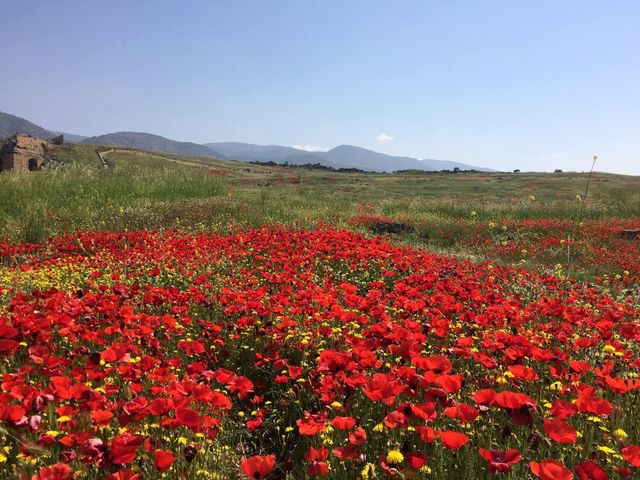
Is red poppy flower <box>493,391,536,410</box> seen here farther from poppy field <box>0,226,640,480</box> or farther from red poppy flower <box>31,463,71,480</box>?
red poppy flower <box>31,463,71,480</box>

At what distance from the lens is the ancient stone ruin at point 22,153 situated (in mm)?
36344

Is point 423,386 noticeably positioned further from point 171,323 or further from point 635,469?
point 171,323

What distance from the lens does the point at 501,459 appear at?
1.62m

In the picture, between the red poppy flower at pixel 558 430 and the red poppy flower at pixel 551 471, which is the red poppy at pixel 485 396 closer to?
the red poppy flower at pixel 558 430

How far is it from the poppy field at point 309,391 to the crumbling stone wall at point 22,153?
1442 inches

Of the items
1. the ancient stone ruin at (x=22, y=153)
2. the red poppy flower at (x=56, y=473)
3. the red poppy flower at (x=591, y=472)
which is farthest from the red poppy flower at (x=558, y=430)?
the ancient stone ruin at (x=22, y=153)

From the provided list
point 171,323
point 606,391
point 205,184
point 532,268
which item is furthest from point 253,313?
point 205,184

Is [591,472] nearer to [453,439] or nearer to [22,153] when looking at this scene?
[453,439]

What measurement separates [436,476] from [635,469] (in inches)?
36.5

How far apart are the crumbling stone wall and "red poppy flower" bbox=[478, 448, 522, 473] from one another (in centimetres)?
3937

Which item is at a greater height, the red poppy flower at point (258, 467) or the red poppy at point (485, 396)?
the red poppy at point (485, 396)

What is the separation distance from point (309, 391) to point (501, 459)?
1778mm

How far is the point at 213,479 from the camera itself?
87.7 inches

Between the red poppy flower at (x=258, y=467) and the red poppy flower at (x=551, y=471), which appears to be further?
the red poppy flower at (x=258, y=467)
